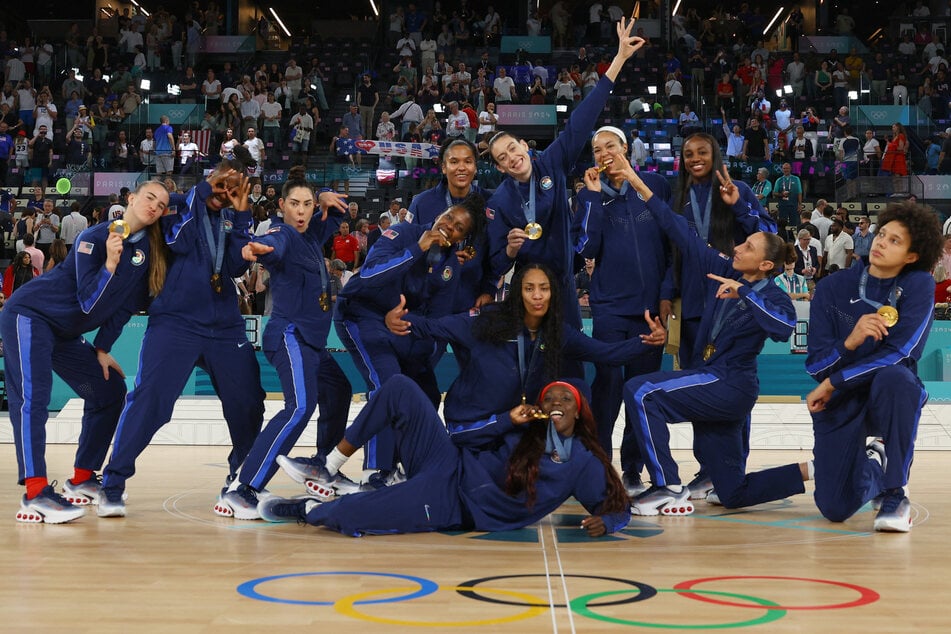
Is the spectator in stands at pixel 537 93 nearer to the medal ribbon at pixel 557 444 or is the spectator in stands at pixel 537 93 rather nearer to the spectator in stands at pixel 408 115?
the spectator in stands at pixel 408 115

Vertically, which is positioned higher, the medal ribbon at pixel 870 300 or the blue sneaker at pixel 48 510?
the medal ribbon at pixel 870 300

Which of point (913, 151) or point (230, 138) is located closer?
point (913, 151)

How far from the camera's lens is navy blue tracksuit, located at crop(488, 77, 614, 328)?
6.89 metres

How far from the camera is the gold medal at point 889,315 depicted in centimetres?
597

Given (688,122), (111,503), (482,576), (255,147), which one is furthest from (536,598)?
(688,122)

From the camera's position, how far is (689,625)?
3.71 m

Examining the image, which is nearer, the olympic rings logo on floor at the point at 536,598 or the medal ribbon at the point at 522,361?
the olympic rings logo on floor at the point at 536,598

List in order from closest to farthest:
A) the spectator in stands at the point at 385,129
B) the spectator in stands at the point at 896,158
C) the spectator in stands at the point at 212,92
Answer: the spectator in stands at the point at 896,158 < the spectator in stands at the point at 385,129 < the spectator in stands at the point at 212,92

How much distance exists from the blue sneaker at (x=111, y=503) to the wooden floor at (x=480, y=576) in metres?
0.09

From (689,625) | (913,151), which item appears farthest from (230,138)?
(689,625)

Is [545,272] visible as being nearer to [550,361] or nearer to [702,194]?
[550,361]

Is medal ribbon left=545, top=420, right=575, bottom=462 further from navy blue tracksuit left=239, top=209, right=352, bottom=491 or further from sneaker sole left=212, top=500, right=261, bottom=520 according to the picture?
sneaker sole left=212, top=500, right=261, bottom=520

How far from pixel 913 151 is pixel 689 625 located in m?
16.4

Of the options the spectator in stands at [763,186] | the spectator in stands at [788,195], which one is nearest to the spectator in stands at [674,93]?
the spectator in stands at [763,186]
